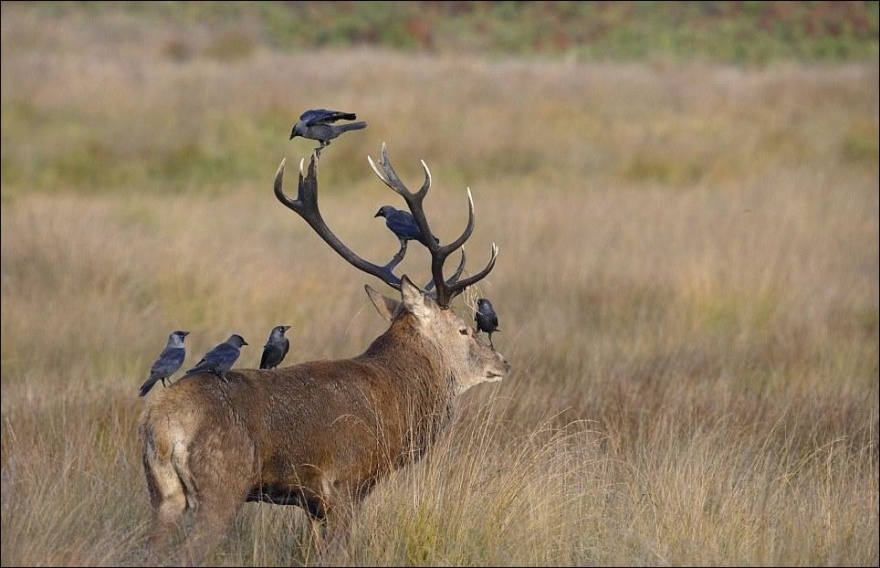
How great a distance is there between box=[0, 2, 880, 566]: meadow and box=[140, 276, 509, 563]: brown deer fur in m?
0.16

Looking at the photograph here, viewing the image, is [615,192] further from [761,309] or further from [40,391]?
[40,391]

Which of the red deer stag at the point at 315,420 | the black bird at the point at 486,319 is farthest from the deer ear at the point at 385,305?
the black bird at the point at 486,319

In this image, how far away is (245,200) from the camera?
16359 millimetres

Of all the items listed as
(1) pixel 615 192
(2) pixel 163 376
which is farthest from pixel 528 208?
(2) pixel 163 376

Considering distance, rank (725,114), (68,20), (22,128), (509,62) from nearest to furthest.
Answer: (22,128)
(725,114)
(509,62)
(68,20)

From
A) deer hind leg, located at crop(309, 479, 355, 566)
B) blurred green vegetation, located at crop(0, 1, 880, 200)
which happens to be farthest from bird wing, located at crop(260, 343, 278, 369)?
blurred green vegetation, located at crop(0, 1, 880, 200)

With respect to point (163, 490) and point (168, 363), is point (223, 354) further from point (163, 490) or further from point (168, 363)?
point (163, 490)

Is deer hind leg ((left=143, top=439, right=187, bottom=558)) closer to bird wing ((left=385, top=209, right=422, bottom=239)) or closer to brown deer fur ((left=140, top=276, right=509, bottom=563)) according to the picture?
brown deer fur ((left=140, top=276, right=509, bottom=563))

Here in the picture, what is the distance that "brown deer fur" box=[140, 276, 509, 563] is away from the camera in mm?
4395

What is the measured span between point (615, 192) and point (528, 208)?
1705mm

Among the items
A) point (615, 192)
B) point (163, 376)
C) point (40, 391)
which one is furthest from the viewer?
point (615, 192)

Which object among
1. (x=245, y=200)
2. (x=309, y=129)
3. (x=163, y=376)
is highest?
(x=309, y=129)

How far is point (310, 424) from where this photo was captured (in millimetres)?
4816

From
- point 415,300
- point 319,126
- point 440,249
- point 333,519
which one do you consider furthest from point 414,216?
point 333,519
